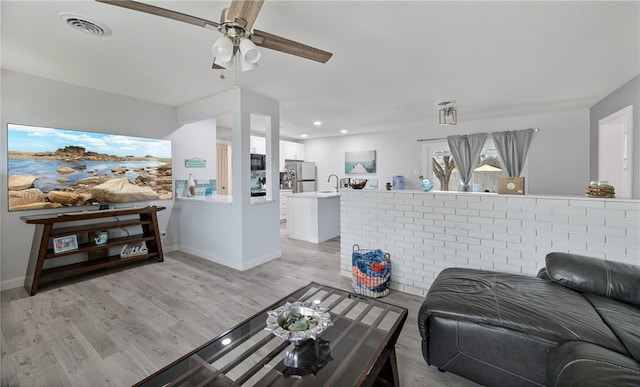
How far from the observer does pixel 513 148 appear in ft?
15.8

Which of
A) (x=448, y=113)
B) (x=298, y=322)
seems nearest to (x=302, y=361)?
(x=298, y=322)

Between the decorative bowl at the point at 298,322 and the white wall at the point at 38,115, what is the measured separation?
142 inches

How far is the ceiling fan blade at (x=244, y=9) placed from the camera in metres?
1.26

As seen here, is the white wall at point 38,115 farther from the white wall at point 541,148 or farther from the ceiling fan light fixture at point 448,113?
the white wall at point 541,148

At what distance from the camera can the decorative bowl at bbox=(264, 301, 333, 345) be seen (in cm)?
126

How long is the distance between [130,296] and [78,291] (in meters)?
0.69

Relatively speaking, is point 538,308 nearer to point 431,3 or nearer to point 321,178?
point 431,3

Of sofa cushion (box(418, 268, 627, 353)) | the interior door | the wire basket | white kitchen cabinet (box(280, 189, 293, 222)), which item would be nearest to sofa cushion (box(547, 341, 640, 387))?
sofa cushion (box(418, 268, 627, 353))

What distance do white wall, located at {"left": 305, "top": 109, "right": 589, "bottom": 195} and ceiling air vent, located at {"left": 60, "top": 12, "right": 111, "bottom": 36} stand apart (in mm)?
5369

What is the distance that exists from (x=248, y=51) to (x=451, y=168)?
539 cm

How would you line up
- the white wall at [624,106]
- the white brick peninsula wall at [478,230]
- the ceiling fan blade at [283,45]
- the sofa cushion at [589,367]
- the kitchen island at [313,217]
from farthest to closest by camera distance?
the kitchen island at [313,217] < the white wall at [624,106] < the white brick peninsula wall at [478,230] < the ceiling fan blade at [283,45] < the sofa cushion at [589,367]

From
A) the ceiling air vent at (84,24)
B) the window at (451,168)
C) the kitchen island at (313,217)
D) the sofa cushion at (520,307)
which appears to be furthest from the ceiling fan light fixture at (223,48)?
the window at (451,168)

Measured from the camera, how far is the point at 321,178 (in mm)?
7547

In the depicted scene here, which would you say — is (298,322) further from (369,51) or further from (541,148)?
(541,148)
